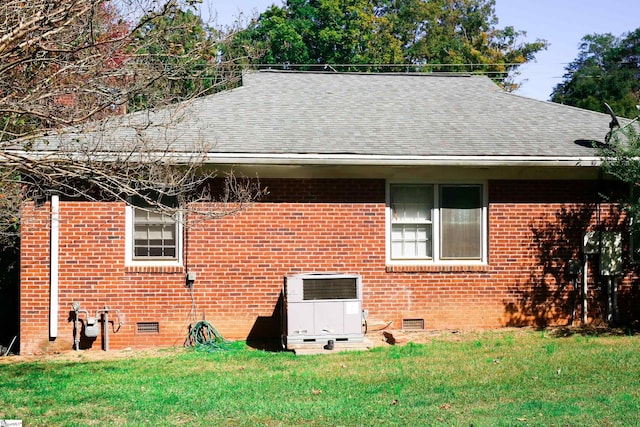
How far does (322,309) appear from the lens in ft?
40.1

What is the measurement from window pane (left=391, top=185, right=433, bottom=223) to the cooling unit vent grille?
182cm

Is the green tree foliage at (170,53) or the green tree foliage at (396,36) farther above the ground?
the green tree foliage at (396,36)

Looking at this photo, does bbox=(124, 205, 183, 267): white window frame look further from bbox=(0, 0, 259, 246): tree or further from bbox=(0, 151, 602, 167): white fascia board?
bbox=(0, 0, 259, 246): tree

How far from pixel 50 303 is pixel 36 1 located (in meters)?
6.64

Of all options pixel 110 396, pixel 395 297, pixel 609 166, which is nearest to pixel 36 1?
pixel 110 396

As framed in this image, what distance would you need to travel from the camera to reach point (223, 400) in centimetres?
867

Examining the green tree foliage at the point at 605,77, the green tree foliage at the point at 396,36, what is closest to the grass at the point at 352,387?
the green tree foliage at the point at 396,36

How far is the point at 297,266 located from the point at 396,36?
3266 cm

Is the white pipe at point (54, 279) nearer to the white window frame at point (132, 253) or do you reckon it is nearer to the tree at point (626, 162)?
the white window frame at point (132, 253)

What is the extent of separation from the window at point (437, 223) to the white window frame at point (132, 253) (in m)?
3.48

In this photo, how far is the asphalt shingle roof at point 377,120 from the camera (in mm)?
13039

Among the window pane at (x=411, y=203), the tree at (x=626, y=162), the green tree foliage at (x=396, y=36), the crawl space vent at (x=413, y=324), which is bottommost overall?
the crawl space vent at (x=413, y=324)

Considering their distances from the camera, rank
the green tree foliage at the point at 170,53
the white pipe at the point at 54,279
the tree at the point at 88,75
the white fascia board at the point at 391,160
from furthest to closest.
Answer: the white pipe at the point at 54,279 → the white fascia board at the point at 391,160 → the green tree foliage at the point at 170,53 → the tree at the point at 88,75

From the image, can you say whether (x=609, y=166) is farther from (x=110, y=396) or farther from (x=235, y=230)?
(x=110, y=396)
